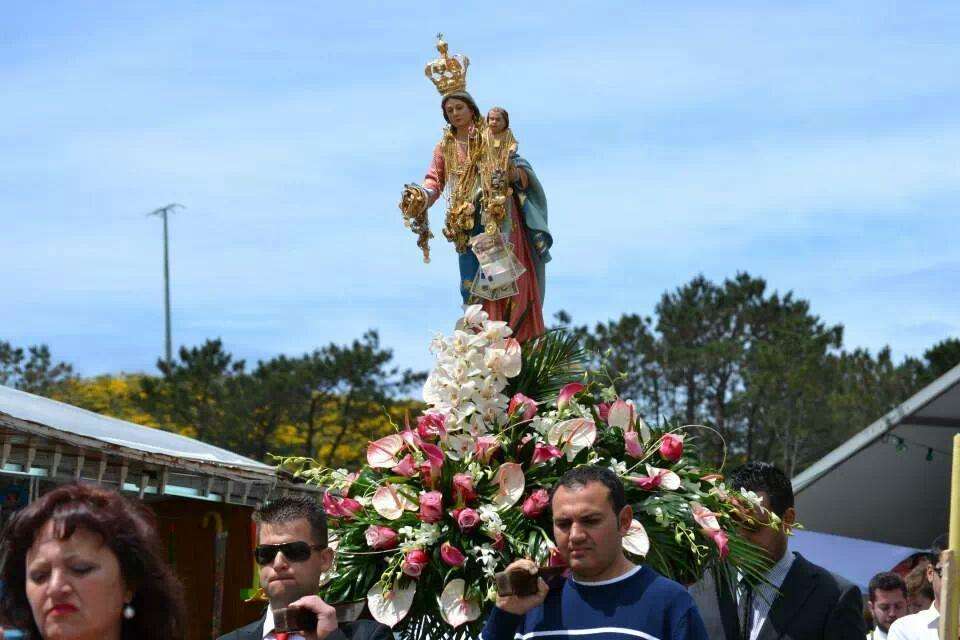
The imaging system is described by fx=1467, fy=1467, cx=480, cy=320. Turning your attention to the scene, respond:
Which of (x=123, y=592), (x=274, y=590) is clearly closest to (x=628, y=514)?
(x=274, y=590)

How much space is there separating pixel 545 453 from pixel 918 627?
2285 mm

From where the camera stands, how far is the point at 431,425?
5562 millimetres

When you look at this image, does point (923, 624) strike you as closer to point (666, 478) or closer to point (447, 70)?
point (666, 478)

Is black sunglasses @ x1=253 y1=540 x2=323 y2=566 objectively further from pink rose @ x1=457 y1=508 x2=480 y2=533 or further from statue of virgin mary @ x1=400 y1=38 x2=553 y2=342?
statue of virgin mary @ x1=400 y1=38 x2=553 y2=342

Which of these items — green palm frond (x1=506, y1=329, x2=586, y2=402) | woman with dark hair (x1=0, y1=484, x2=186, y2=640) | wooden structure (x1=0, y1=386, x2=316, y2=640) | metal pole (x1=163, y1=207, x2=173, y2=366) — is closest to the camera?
woman with dark hair (x1=0, y1=484, x2=186, y2=640)

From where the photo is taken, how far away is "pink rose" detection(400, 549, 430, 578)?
520 centimetres

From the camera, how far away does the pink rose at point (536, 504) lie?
5.23 metres

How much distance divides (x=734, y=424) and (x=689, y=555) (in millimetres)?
29659

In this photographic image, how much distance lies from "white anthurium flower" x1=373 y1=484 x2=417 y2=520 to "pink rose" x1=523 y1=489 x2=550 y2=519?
0.45m

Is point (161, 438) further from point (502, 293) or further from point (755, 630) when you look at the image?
point (755, 630)

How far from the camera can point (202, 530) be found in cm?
1273

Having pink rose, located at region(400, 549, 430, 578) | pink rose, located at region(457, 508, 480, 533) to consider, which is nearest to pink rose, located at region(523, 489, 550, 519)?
pink rose, located at region(457, 508, 480, 533)

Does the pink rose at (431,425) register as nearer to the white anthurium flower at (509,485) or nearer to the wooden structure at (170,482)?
the white anthurium flower at (509,485)

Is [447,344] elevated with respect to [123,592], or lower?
elevated
